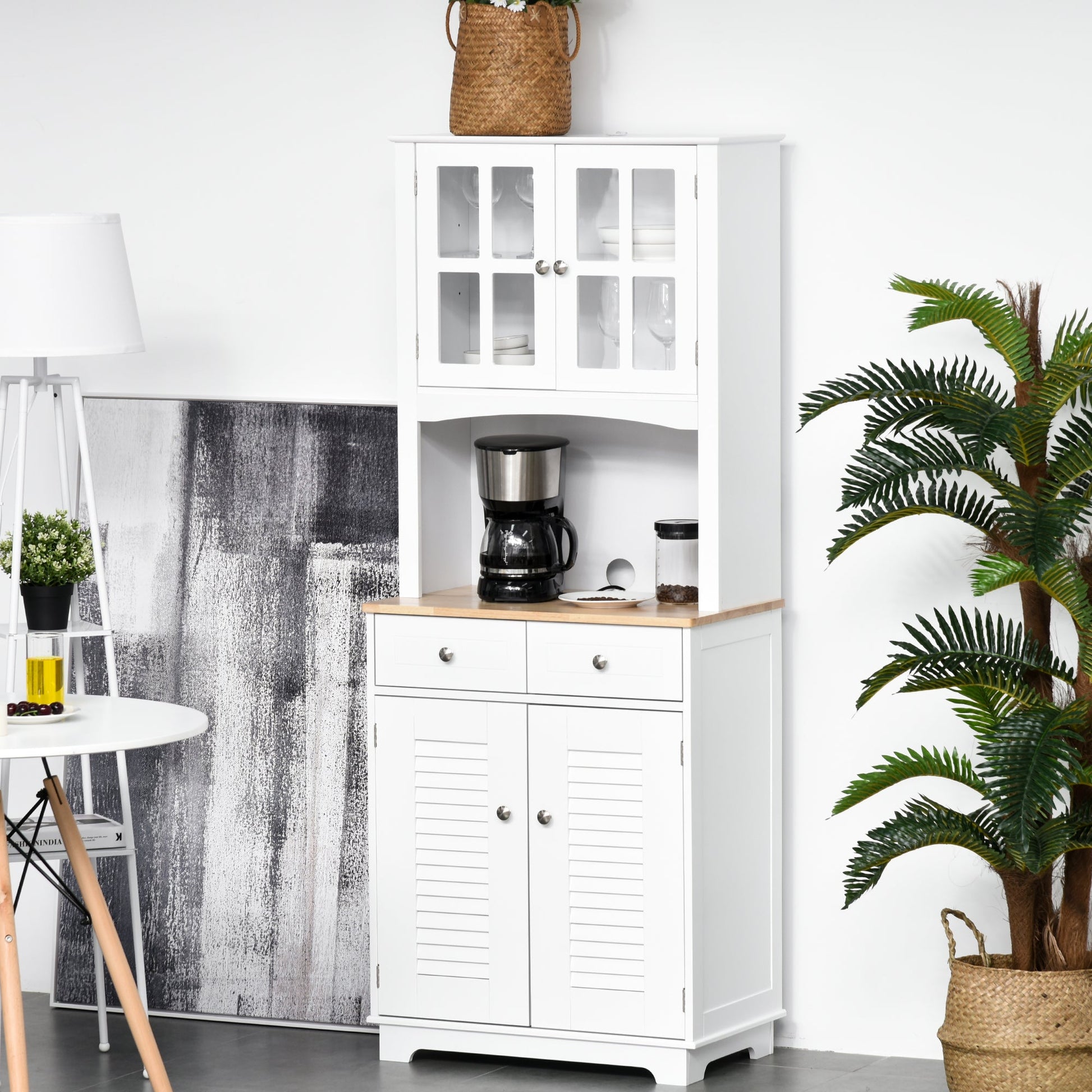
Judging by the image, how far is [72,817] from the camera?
3717 mm

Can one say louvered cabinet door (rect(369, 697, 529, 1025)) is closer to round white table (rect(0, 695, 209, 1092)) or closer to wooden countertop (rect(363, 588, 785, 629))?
wooden countertop (rect(363, 588, 785, 629))

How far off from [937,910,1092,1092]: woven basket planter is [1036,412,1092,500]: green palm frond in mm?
972

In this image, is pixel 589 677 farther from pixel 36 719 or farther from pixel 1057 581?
pixel 36 719

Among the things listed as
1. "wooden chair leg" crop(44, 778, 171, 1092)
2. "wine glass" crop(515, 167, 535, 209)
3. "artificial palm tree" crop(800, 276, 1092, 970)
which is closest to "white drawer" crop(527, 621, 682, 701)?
"artificial palm tree" crop(800, 276, 1092, 970)

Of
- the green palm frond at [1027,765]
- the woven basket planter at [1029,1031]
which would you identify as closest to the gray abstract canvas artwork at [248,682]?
the woven basket planter at [1029,1031]

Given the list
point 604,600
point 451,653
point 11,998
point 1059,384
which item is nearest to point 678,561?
point 604,600

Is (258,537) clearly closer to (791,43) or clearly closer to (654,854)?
(654,854)

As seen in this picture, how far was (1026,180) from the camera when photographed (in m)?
4.12

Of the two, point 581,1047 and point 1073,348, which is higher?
point 1073,348

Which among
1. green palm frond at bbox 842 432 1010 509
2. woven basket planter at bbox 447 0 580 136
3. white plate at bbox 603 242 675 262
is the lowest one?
green palm frond at bbox 842 432 1010 509

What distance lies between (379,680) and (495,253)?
1009 millimetres

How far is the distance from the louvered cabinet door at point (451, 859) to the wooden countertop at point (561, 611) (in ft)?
0.67

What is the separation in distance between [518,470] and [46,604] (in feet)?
3.60

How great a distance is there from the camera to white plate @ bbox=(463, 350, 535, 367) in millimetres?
4207
